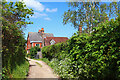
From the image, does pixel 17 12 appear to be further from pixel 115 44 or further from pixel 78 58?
pixel 115 44

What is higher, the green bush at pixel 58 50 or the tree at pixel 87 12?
the tree at pixel 87 12

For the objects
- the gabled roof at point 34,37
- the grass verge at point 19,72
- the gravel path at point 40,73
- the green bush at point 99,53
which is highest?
the gabled roof at point 34,37

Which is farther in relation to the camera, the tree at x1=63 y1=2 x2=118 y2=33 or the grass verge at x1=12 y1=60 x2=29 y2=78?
the tree at x1=63 y1=2 x2=118 y2=33

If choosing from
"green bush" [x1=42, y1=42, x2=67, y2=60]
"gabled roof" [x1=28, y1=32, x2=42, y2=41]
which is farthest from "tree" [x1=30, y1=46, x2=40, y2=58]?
"green bush" [x1=42, y1=42, x2=67, y2=60]

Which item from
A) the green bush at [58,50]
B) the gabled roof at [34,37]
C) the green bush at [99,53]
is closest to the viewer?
the green bush at [99,53]

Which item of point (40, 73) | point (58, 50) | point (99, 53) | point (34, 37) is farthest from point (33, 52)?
point (99, 53)

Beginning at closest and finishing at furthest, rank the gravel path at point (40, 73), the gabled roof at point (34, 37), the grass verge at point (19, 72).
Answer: the grass verge at point (19, 72) < the gravel path at point (40, 73) < the gabled roof at point (34, 37)

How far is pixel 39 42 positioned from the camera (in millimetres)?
41156

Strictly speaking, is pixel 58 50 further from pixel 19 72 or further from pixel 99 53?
pixel 99 53

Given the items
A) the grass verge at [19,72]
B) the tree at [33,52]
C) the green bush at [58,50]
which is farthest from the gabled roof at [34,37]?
the grass verge at [19,72]

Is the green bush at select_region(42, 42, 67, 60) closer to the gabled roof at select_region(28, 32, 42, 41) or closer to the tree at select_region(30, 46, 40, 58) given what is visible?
the tree at select_region(30, 46, 40, 58)

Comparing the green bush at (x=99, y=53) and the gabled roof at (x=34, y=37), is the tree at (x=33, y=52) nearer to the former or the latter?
the gabled roof at (x=34, y=37)

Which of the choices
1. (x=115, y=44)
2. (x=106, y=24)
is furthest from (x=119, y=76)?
(x=106, y=24)

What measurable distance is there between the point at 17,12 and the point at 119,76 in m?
6.62
